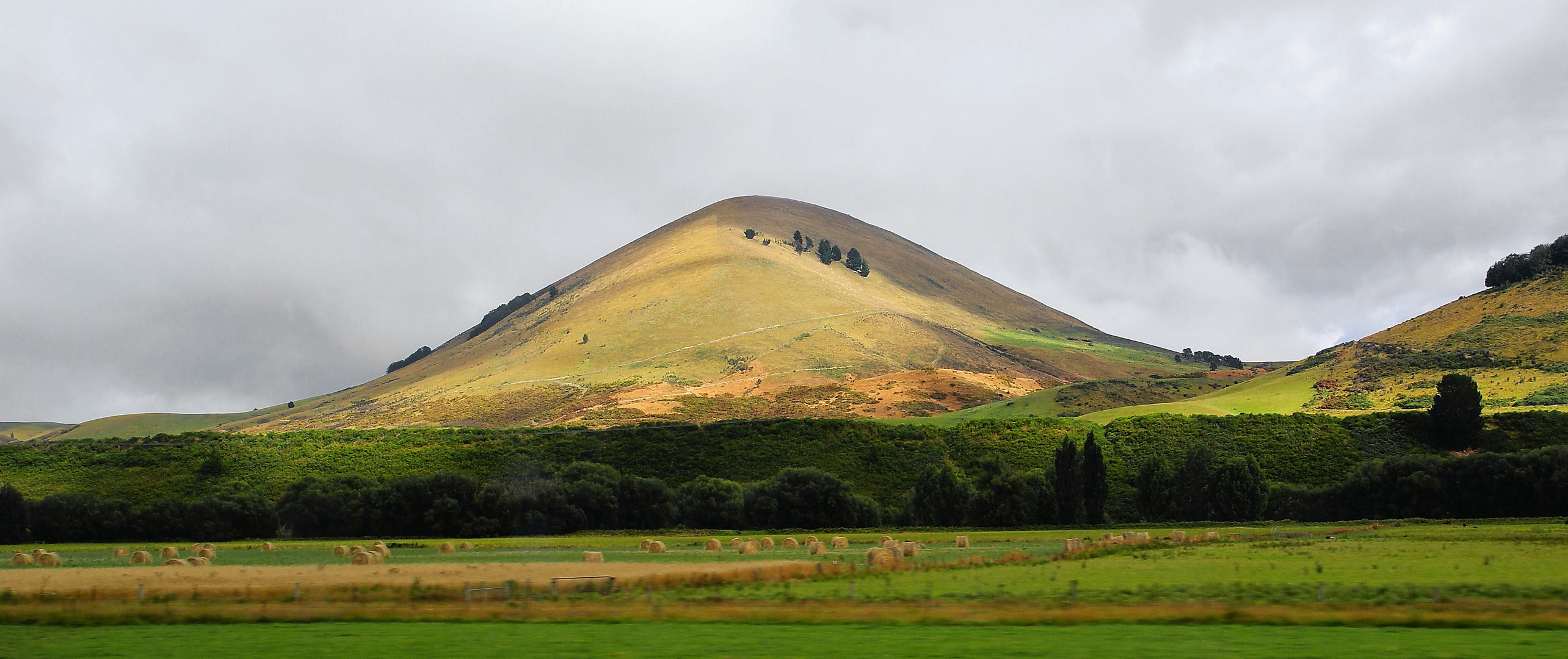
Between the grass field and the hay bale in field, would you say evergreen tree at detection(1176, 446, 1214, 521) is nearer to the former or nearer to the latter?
the hay bale in field

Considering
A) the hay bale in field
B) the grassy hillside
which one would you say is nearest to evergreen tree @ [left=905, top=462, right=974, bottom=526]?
the hay bale in field

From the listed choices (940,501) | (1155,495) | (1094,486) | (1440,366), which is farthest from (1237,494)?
(1440,366)

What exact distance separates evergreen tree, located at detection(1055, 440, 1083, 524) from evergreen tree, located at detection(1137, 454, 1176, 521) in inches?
212

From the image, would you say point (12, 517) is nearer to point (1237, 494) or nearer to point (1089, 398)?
point (1237, 494)

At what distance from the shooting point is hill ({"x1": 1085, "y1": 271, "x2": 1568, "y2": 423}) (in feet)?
398

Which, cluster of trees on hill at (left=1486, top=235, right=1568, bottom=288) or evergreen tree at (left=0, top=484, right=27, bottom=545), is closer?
evergreen tree at (left=0, top=484, right=27, bottom=545)

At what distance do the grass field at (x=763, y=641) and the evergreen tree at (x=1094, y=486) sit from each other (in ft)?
196

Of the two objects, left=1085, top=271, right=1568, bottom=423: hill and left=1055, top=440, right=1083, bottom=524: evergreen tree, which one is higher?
left=1085, top=271, right=1568, bottom=423: hill

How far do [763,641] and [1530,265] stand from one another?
6953 inches

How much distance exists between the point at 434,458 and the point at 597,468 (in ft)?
84.4

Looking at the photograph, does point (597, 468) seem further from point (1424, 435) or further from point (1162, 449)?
point (1424, 435)

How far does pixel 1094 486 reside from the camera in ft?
266

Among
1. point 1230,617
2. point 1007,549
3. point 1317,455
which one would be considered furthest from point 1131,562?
point 1317,455

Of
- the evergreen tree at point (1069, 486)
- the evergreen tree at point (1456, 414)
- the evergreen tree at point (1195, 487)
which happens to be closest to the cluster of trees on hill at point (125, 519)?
the evergreen tree at point (1069, 486)
